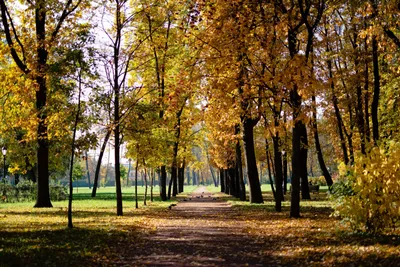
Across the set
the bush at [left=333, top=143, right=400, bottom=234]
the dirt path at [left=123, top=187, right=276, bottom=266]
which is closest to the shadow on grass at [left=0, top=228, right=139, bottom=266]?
the dirt path at [left=123, top=187, right=276, bottom=266]

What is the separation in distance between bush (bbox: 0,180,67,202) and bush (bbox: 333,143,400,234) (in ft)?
103

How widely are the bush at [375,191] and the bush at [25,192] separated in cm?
3152

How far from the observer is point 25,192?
122ft

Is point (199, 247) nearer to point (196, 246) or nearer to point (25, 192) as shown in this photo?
point (196, 246)

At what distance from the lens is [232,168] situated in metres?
41.6

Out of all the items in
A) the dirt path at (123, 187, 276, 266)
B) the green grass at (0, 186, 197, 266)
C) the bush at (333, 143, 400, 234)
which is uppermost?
the bush at (333, 143, 400, 234)

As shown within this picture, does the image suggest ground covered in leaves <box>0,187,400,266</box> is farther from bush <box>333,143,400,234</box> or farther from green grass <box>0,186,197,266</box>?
bush <box>333,143,400,234</box>

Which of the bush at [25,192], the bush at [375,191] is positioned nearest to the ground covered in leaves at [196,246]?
the bush at [375,191]

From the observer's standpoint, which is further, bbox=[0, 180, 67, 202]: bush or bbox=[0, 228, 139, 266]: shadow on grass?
bbox=[0, 180, 67, 202]: bush

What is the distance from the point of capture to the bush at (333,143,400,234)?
9117mm

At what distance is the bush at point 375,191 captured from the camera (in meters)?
9.12

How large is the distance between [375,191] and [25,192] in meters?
33.7

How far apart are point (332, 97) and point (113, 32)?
14.4 meters

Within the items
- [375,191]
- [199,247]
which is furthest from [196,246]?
[375,191]
